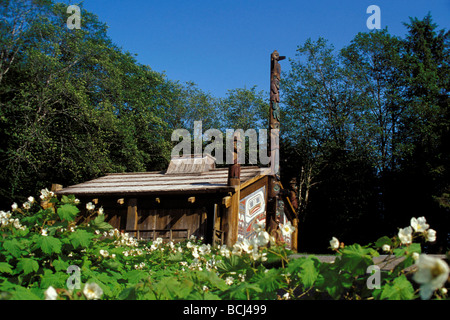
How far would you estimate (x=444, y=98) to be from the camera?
26.6m

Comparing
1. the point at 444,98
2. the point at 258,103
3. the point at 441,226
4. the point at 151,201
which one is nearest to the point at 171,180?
the point at 151,201

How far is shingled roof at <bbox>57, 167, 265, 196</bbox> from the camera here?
1548cm

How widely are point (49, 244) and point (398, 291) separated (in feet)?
10.8

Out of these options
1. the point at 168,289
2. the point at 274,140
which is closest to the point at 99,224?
the point at 168,289

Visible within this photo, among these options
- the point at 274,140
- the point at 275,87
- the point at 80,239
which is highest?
the point at 275,87

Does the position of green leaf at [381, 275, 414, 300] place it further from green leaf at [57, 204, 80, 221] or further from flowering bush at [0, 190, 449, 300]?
green leaf at [57, 204, 80, 221]

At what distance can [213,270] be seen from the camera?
3006mm

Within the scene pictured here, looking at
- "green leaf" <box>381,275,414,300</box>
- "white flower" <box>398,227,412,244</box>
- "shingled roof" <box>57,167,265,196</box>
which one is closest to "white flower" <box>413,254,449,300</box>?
"green leaf" <box>381,275,414,300</box>

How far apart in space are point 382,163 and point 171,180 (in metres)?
16.9

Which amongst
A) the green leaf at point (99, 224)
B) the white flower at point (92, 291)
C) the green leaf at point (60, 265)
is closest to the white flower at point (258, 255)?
the white flower at point (92, 291)

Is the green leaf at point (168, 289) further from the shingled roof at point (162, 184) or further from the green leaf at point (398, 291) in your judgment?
the shingled roof at point (162, 184)

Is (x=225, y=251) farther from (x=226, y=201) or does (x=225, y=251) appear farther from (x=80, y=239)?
(x=226, y=201)

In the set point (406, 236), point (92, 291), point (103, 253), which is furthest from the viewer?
point (103, 253)
